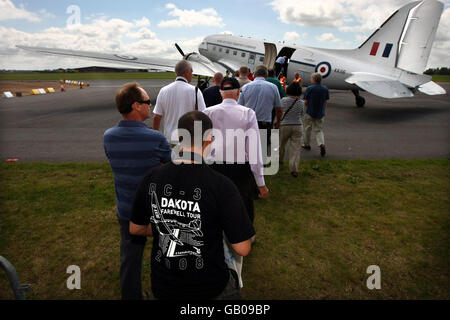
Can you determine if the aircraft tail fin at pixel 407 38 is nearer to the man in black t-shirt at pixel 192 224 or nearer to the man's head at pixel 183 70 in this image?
the man's head at pixel 183 70

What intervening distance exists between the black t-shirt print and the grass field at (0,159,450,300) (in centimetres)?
165

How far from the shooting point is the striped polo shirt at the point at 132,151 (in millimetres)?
2209

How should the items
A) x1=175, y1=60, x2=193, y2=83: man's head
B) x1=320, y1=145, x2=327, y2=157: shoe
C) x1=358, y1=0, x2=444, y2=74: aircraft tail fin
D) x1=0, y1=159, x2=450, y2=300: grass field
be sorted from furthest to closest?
x1=358, y1=0, x2=444, y2=74: aircraft tail fin → x1=320, y1=145, x2=327, y2=157: shoe → x1=175, y1=60, x2=193, y2=83: man's head → x1=0, y1=159, x2=450, y2=300: grass field

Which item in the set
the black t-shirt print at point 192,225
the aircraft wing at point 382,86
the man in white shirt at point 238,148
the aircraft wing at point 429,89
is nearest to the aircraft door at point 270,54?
the aircraft wing at point 382,86

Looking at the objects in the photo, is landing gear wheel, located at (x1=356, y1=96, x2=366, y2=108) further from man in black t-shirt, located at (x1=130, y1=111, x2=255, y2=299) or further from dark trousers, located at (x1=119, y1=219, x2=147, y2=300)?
man in black t-shirt, located at (x1=130, y1=111, x2=255, y2=299)

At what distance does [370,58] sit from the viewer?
14.5 m

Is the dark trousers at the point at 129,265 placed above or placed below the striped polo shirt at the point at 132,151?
below

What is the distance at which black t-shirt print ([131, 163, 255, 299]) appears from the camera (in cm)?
147

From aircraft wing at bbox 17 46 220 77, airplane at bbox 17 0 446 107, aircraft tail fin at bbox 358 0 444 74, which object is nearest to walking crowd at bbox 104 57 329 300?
airplane at bbox 17 0 446 107

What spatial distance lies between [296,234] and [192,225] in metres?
2.89

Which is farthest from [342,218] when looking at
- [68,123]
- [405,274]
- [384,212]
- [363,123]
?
[68,123]

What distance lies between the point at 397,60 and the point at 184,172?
15959mm

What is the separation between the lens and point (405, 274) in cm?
316

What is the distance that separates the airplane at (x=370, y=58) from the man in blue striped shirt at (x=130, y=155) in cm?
1260
